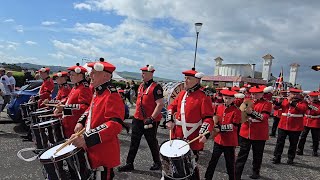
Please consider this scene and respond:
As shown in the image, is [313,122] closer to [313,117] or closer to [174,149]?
[313,117]

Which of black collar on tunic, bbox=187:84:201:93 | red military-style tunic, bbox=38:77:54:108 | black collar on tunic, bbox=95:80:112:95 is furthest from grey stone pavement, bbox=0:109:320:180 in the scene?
black collar on tunic, bbox=95:80:112:95

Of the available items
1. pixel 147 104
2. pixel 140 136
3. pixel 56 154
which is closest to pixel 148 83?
pixel 147 104

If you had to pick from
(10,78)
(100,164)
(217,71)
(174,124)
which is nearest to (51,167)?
(100,164)

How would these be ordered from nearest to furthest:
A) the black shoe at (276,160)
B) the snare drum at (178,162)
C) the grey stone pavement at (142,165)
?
the snare drum at (178,162), the grey stone pavement at (142,165), the black shoe at (276,160)

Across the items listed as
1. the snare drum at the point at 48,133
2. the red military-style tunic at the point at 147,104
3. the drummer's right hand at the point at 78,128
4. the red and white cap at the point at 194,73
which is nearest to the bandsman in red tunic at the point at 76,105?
the snare drum at the point at 48,133

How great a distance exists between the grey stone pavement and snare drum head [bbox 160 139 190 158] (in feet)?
5.79

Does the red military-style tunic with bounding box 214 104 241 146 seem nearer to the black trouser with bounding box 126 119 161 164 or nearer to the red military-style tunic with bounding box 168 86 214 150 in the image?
the red military-style tunic with bounding box 168 86 214 150

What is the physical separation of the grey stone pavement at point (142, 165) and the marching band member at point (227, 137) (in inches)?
33.1

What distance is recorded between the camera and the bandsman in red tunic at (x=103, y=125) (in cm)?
321

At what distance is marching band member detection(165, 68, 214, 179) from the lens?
4508 millimetres

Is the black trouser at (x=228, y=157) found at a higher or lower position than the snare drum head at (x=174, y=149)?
lower

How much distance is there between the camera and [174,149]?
4180 mm

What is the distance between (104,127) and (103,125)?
Answer: 0.04 metres

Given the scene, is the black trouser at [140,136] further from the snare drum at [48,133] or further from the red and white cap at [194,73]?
the red and white cap at [194,73]
